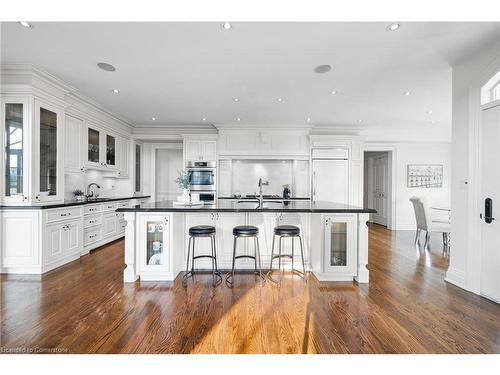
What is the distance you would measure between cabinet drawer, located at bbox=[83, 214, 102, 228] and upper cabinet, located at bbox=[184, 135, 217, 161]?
2.25 m

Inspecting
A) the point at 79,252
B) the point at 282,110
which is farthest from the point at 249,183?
the point at 79,252

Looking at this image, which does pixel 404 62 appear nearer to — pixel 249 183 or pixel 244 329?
pixel 244 329

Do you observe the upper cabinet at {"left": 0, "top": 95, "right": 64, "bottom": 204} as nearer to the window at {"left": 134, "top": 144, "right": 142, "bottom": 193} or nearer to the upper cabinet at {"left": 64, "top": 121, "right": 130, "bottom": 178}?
the upper cabinet at {"left": 64, "top": 121, "right": 130, "bottom": 178}

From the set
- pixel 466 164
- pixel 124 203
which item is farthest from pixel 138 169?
pixel 466 164

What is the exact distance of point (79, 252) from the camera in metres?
3.69

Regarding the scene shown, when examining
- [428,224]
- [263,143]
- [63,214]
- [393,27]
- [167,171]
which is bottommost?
[428,224]

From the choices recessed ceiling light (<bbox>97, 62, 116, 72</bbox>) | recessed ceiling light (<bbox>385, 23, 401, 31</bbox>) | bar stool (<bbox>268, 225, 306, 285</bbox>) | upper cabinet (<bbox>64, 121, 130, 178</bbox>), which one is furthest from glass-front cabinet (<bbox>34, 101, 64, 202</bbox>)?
recessed ceiling light (<bbox>385, 23, 401, 31</bbox>)

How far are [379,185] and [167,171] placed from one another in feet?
21.4

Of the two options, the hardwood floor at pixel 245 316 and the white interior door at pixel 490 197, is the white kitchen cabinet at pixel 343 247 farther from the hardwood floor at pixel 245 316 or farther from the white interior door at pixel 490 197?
the white interior door at pixel 490 197

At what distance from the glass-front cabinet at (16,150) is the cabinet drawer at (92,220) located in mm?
1015

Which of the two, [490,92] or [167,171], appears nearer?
[490,92]

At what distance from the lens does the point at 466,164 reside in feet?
8.78

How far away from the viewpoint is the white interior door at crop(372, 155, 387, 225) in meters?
6.80

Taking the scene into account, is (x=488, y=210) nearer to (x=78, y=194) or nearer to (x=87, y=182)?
(x=78, y=194)
